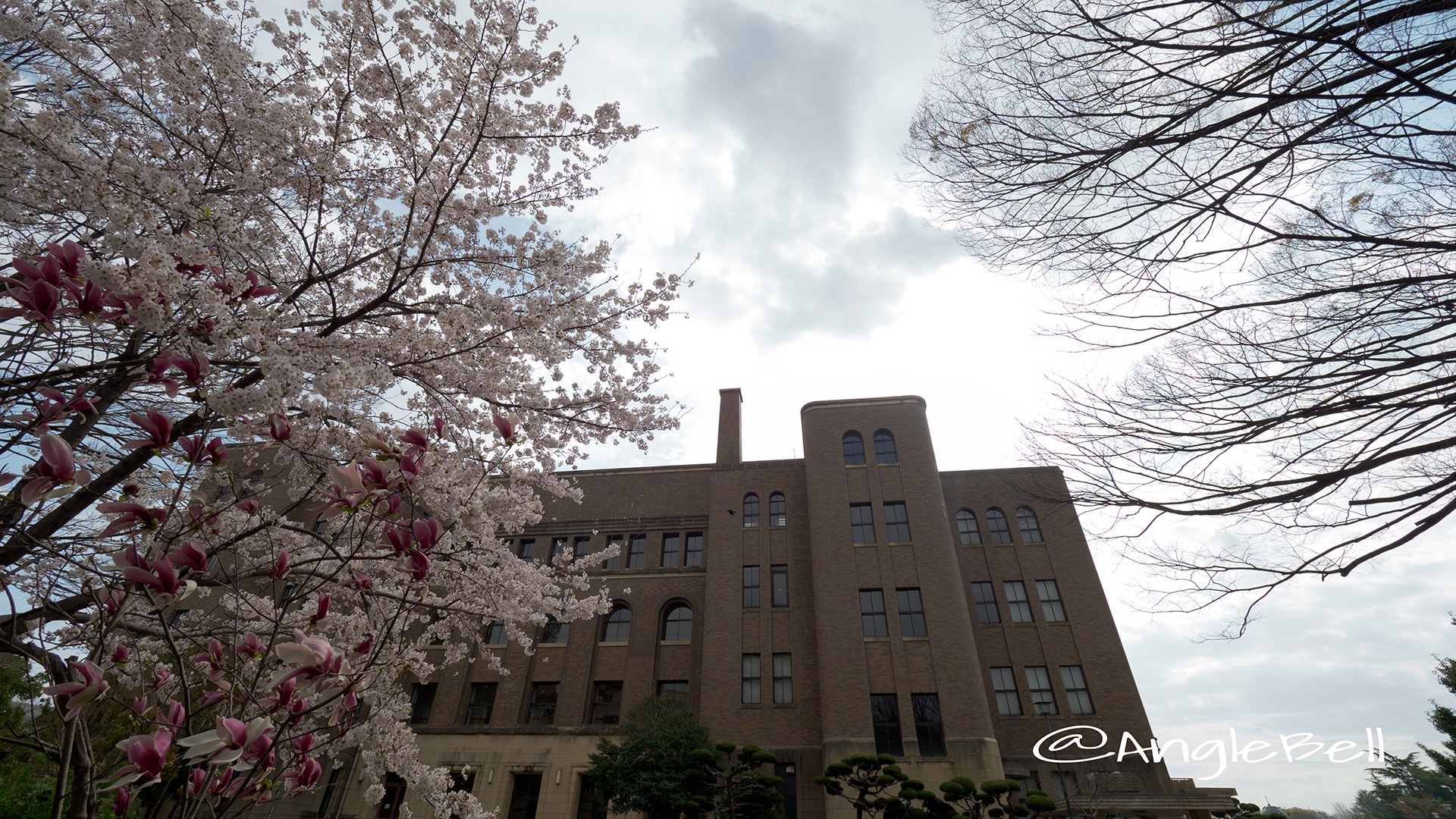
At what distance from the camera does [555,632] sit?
2211cm

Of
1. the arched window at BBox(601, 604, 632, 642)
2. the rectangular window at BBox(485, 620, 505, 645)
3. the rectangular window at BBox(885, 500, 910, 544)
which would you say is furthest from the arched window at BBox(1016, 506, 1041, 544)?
the rectangular window at BBox(485, 620, 505, 645)

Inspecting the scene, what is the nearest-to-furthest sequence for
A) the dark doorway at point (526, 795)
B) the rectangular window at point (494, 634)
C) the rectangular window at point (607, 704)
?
the dark doorway at point (526, 795) → the rectangular window at point (607, 704) → the rectangular window at point (494, 634)

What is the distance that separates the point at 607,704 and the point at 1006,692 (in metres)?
13.1

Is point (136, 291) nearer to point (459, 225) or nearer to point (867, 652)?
point (459, 225)

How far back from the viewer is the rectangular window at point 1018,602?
21.3m

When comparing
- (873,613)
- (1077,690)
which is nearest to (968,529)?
(873,613)

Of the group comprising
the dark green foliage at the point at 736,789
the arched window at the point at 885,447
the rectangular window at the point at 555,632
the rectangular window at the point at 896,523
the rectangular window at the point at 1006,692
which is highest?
the arched window at the point at 885,447

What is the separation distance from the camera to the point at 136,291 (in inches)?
117

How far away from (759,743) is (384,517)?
18.6 meters

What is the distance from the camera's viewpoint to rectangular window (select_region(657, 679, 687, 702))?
20.5 meters

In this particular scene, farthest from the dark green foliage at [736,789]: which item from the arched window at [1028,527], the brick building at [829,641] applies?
the arched window at [1028,527]

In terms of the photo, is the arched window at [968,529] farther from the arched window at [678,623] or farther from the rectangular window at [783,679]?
the arched window at [678,623]

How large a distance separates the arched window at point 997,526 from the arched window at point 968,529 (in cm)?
49

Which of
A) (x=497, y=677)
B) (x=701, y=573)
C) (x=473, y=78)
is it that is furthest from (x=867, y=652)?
(x=473, y=78)
